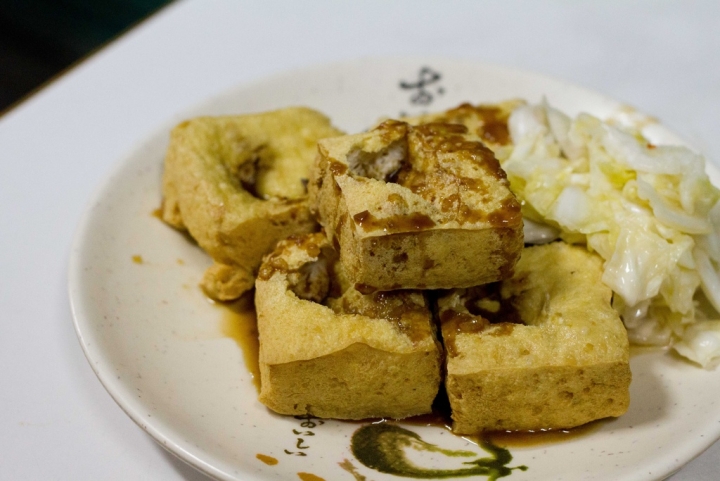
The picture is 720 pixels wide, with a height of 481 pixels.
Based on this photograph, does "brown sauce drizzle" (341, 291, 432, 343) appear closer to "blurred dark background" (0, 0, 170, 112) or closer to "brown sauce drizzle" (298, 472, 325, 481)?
"brown sauce drizzle" (298, 472, 325, 481)

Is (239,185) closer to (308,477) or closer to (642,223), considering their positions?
(308,477)

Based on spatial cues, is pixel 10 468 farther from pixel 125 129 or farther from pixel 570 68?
pixel 570 68

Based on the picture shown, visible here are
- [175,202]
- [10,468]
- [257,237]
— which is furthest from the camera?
[175,202]

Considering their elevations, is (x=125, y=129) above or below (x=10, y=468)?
above

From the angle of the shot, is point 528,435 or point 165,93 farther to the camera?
point 165,93

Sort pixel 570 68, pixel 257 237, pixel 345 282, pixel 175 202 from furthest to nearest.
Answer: pixel 570 68, pixel 175 202, pixel 257 237, pixel 345 282

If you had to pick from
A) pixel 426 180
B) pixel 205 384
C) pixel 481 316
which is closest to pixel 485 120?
pixel 426 180

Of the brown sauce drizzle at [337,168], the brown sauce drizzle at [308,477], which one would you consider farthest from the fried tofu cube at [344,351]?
the brown sauce drizzle at [337,168]

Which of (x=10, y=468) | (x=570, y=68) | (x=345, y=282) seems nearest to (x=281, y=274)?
(x=345, y=282)
